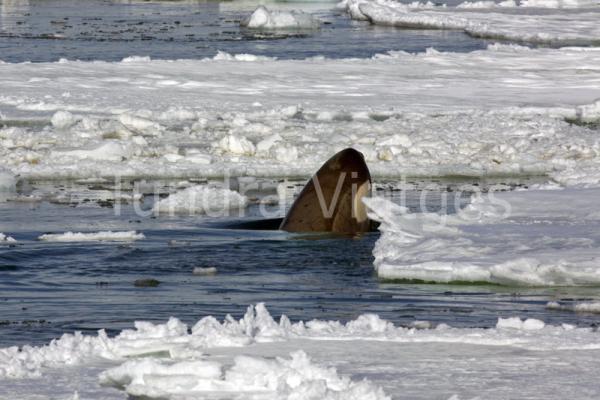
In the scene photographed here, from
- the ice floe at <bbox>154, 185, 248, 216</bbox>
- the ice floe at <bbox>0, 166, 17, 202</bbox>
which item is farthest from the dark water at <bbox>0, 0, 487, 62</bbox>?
the ice floe at <bbox>154, 185, 248, 216</bbox>

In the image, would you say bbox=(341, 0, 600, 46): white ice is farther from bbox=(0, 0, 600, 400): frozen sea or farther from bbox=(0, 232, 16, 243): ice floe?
bbox=(0, 232, 16, 243): ice floe

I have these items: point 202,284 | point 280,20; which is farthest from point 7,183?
point 280,20

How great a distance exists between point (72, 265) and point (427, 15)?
2723 cm

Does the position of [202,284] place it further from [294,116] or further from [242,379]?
[294,116]

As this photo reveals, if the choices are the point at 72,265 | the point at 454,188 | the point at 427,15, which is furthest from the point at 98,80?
the point at 427,15

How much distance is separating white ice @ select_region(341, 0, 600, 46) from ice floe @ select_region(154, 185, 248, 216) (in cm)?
1864

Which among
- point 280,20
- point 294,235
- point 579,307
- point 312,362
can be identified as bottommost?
point 280,20

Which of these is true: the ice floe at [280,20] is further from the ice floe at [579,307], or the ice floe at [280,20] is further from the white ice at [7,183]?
the ice floe at [579,307]

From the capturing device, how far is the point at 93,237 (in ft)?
30.8

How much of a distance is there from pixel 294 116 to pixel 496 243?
7374mm

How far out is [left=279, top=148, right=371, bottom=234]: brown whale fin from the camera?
9.74m

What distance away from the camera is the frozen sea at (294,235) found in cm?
518

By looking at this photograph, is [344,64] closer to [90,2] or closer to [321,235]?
[321,235]

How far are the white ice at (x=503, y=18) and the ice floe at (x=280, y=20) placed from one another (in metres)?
2.71
